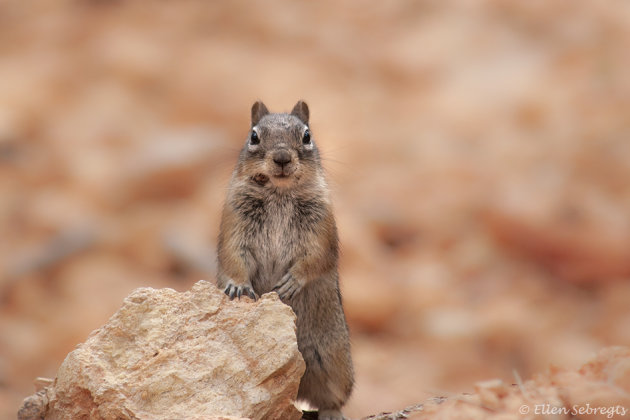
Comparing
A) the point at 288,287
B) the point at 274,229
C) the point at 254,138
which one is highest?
the point at 254,138

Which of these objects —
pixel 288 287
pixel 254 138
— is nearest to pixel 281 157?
pixel 254 138

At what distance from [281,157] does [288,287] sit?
78 cm

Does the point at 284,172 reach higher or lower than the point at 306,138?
lower

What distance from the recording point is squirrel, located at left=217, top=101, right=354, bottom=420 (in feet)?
17.1

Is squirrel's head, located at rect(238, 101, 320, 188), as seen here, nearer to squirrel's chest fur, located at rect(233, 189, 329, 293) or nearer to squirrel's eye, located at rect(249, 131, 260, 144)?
squirrel's eye, located at rect(249, 131, 260, 144)

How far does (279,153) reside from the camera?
5184mm

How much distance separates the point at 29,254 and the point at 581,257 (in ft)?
29.1

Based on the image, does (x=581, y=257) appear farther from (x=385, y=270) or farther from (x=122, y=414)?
(x=122, y=414)

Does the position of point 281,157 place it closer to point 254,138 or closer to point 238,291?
point 254,138

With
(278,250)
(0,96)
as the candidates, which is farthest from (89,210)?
(278,250)

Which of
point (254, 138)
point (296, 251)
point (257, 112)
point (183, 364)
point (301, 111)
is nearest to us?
point (183, 364)

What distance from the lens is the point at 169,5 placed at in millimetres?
18203

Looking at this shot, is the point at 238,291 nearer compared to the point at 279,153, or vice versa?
the point at 238,291

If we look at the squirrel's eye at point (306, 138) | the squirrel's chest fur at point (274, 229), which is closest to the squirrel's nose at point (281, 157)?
the squirrel's chest fur at point (274, 229)
